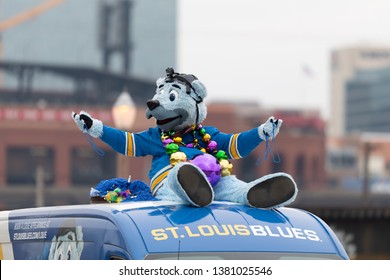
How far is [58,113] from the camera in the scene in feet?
331

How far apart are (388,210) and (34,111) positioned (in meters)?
73.3

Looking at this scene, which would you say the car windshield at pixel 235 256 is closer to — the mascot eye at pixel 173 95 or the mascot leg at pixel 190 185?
the mascot leg at pixel 190 185

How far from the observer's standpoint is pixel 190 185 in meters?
7.01

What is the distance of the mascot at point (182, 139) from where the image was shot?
300 inches

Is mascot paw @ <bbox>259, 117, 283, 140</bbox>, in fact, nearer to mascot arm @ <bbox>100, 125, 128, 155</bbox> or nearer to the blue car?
the blue car

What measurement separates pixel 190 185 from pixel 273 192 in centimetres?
55

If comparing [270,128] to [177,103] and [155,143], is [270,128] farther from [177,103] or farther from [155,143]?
[155,143]

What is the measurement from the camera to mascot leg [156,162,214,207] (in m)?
7.01

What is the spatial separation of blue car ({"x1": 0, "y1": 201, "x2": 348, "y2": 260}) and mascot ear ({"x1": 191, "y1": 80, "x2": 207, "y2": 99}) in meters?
1.16

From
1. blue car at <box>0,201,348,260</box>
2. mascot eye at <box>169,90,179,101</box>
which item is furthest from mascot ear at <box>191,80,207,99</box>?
blue car at <box>0,201,348,260</box>

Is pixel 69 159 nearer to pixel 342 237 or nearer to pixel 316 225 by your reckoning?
pixel 342 237

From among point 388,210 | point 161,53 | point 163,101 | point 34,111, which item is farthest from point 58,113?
point 163,101

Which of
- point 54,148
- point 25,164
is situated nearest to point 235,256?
point 54,148

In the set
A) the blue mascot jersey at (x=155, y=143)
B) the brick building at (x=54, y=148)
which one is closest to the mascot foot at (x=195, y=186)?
the blue mascot jersey at (x=155, y=143)
